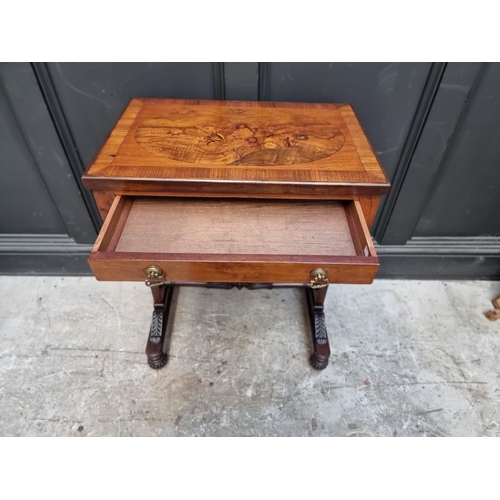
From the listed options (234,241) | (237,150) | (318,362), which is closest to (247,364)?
(318,362)

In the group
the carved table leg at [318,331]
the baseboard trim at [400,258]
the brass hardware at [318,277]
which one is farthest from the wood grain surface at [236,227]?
the baseboard trim at [400,258]

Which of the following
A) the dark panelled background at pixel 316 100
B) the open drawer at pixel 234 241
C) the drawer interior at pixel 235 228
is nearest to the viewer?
the open drawer at pixel 234 241

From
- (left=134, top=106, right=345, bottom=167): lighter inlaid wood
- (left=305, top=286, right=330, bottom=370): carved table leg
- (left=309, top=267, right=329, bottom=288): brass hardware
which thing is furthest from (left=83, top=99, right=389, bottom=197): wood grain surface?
(left=305, top=286, right=330, bottom=370): carved table leg

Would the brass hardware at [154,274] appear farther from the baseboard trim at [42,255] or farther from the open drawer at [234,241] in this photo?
the baseboard trim at [42,255]

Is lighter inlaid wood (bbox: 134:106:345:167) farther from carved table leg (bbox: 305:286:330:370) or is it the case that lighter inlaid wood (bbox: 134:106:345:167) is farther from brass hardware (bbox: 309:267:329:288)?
carved table leg (bbox: 305:286:330:370)

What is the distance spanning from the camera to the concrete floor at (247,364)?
3.76 ft

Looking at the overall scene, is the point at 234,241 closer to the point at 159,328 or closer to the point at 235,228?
the point at 235,228

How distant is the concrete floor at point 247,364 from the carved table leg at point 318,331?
1.9 inches

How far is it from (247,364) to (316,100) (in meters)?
0.95

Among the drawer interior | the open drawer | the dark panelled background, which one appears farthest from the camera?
the dark panelled background

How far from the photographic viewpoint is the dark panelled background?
1.08 metres

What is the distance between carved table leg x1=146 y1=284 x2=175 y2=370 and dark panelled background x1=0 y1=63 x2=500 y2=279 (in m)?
0.42

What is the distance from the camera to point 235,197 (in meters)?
0.88
